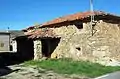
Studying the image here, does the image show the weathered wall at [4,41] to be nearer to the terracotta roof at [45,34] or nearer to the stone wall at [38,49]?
the terracotta roof at [45,34]

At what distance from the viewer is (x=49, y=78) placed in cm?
1322

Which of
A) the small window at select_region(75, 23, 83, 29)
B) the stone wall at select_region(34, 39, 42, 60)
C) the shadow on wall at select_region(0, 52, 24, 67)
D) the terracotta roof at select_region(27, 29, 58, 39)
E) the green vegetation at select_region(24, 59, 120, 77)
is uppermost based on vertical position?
the small window at select_region(75, 23, 83, 29)

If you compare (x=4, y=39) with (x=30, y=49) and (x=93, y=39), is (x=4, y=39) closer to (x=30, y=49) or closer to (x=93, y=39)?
(x=30, y=49)

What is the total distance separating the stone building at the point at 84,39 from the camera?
20625 millimetres

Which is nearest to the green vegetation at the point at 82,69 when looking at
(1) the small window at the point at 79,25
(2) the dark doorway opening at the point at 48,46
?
(2) the dark doorway opening at the point at 48,46

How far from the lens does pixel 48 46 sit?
81.1 ft

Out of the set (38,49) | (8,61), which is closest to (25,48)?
(8,61)

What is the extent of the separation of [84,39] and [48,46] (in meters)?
4.75

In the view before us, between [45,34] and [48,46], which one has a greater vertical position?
[45,34]

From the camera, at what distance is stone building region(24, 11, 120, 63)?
67.7ft

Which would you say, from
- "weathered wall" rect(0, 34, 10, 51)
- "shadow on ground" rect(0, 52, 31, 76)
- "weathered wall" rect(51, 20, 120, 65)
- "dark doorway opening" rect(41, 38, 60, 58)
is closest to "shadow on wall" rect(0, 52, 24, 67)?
"shadow on ground" rect(0, 52, 31, 76)

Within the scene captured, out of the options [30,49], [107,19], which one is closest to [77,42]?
[107,19]

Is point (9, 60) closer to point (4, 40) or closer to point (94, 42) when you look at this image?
point (94, 42)

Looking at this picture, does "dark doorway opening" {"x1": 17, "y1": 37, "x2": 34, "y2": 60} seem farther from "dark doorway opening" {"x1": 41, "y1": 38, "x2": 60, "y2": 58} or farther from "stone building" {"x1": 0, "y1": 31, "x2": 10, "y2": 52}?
"stone building" {"x1": 0, "y1": 31, "x2": 10, "y2": 52}
